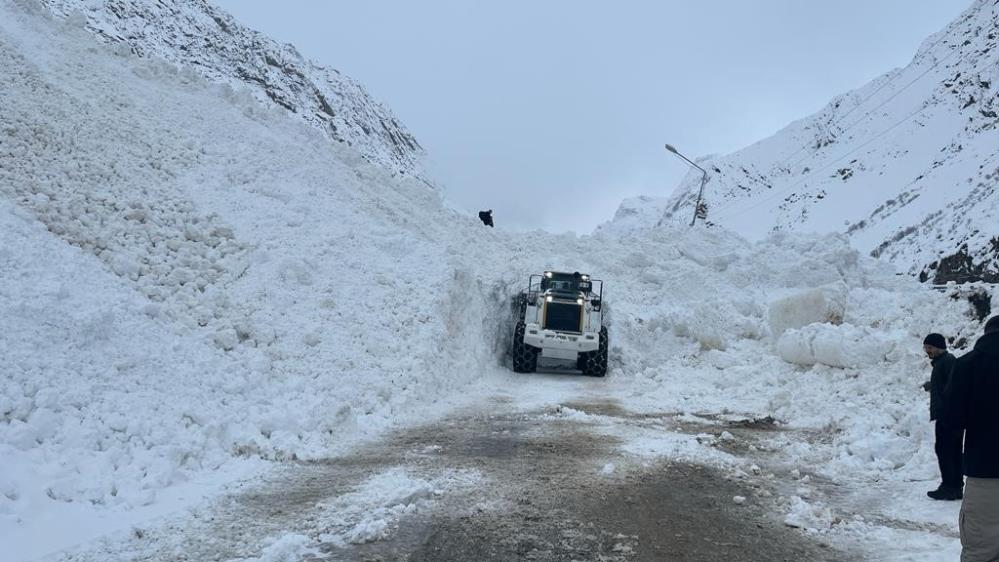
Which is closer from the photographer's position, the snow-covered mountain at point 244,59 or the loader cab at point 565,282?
the loader cab at point 565,282

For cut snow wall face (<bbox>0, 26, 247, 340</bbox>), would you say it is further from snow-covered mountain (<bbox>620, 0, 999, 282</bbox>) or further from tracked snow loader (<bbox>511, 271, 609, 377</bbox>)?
snow-covered mountain (<bbox>620, 0, 999, 282</bbox>)

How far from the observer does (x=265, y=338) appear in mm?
10562

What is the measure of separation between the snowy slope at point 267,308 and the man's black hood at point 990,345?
3.56m

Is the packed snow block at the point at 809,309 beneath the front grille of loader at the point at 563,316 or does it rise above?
above

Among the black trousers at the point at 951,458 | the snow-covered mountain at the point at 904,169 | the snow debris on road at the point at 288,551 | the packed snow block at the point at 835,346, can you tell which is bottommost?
the snow debris on road at the point at 288,551

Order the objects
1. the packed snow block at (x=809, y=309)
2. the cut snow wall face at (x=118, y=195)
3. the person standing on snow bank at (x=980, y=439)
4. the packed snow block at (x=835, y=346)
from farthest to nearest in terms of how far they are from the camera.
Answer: the packed snow block at (x=809, y=309), the packed snow block at (x=835, y=346), the cut snow wall face at (x=118, y=195), the person standing on snow bank at (x=980, y=439)

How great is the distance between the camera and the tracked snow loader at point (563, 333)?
1644cm

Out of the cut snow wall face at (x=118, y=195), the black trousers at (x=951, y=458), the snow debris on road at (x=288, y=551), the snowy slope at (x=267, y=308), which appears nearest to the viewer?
the snow debris on road at (x=288, y=551)

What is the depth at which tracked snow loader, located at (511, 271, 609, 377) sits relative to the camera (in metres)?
16.4

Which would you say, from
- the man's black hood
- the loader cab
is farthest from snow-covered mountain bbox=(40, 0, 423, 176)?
the man's black hood

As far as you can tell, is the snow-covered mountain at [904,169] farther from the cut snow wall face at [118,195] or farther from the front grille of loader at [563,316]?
the cut snow wall face at [118,195]

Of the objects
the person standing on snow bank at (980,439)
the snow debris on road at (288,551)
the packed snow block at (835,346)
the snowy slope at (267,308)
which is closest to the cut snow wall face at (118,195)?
the snowy slope at (267,308)

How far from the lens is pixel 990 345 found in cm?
386

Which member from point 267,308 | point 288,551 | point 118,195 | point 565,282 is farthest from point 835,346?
point 118,195
